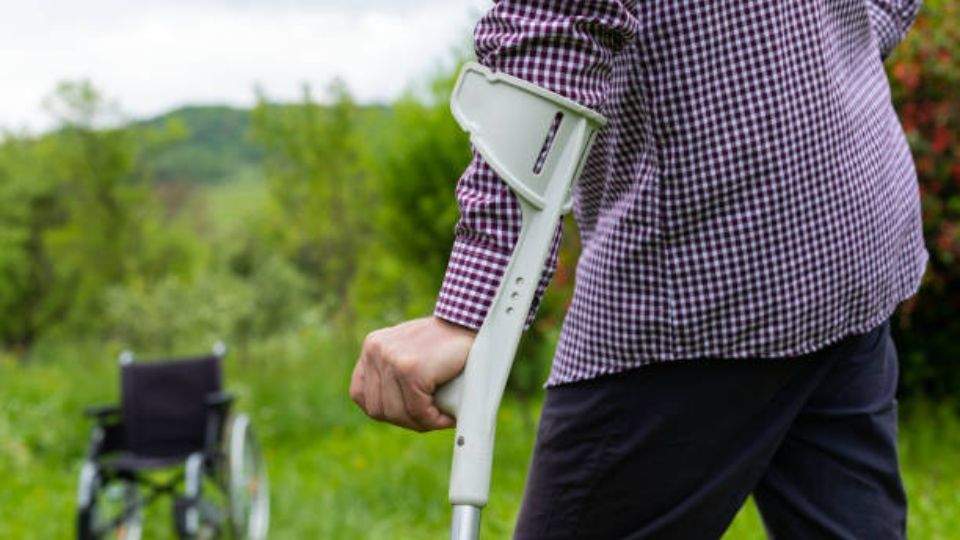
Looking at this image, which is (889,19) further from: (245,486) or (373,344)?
(245,486)

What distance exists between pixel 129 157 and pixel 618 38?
28.2 metres

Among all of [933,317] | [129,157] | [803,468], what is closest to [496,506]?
[933,317]

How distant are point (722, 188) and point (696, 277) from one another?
0.30ft

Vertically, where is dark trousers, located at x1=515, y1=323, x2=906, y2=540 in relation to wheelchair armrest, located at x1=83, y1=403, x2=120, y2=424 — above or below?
above

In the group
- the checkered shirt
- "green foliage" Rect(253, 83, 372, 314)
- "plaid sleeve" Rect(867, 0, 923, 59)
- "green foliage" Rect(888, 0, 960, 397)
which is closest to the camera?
the checkered shirt

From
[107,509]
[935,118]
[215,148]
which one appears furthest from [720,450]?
[215,148]

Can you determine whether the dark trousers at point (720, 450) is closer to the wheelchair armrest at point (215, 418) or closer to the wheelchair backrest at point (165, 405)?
the wheelchair armrest at point (215, 418)

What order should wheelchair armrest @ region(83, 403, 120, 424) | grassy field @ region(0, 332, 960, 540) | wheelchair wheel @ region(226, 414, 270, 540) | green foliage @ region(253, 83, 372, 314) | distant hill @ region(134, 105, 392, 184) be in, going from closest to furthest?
grassy field @ region(0, 332, 960, 540) < wheelchair wheel @ region(226, 414, 270, 540) < wheelchair armrest @ region(83, 403, 120, 424) < green foliage @ region(253, 83, 372, 314) < distant hill @ region(134, 105, 392, 184)

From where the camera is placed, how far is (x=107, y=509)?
17.7ft

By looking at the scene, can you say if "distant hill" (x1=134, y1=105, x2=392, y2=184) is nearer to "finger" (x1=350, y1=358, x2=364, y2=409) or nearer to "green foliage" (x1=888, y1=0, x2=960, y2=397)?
"green foliage" (x1=888, y1=0, x2=960, y2=397)

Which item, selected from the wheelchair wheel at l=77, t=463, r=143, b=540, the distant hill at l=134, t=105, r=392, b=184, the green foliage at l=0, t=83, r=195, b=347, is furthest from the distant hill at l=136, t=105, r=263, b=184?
the wheelchair wheel at l=77, t=463, r=143, b=540

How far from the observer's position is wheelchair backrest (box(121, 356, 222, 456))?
16.8 ft

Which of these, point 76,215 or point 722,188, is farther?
point 76,215

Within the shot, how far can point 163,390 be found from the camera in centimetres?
518
